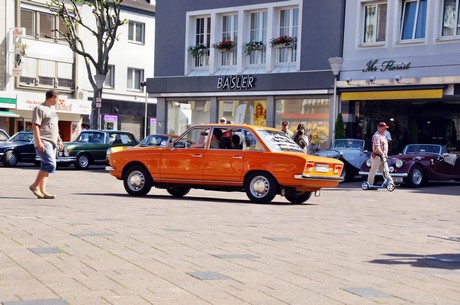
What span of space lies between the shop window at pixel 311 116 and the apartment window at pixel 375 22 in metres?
2.94

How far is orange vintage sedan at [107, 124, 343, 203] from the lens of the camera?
46.3 ft

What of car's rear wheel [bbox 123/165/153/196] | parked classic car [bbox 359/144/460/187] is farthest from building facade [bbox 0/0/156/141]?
car's rear wheel [bbox 123/165/153/196]

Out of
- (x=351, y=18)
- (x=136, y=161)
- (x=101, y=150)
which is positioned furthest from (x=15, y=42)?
(x=136, y=161)

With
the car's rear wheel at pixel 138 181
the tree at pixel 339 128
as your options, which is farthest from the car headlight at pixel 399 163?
the car's rear wheel at pixel 138 181

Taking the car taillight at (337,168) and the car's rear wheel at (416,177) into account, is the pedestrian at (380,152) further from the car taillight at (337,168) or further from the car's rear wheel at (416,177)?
the car taillight at (337,168)

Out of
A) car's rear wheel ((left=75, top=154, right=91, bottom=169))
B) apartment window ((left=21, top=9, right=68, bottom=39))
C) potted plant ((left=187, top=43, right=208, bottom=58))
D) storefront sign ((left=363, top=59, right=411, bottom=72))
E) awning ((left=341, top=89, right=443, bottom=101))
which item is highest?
apartment window ((left=21, top=9, right=68, bottom=39))

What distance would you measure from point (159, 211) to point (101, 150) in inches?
721

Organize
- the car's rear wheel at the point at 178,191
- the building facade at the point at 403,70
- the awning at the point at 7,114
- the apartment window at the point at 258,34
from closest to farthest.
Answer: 1. the car's rear wheel at the point at 178,191
2. the building facade at the point at 403,70
3. the apartment window at the point at 258,34
4. the awning at the point at 7,114

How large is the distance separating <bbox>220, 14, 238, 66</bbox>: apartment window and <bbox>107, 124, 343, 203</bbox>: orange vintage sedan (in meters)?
17.4

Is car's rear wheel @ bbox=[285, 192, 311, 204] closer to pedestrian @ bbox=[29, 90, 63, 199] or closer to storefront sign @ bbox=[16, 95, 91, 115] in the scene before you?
pedestrian @ bbox=[29, 90, 63, 199]

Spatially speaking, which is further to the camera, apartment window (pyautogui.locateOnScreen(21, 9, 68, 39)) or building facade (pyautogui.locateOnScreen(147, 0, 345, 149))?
apartment window (pyautogui.locateOnScreen(21, 9, 68, 39))

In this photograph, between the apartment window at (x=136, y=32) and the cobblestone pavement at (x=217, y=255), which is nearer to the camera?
the cobblestone pavement at (x=217, y=255)

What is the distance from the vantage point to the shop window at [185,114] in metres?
33.6

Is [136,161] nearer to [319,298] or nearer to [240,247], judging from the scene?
[240,247]
